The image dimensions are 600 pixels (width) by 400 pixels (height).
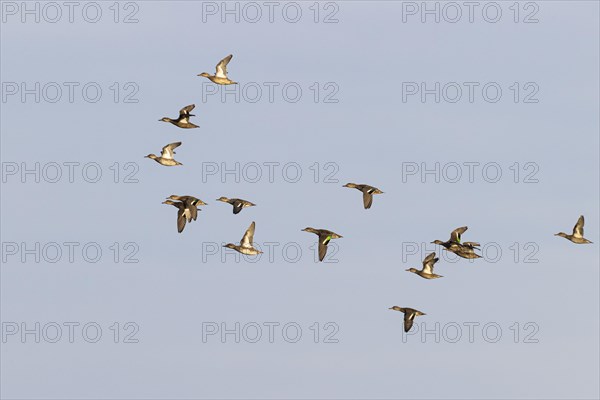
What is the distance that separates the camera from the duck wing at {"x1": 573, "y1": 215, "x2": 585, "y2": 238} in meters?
141

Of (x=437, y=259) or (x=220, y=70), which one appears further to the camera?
(x=437, y=259)

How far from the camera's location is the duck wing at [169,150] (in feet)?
449

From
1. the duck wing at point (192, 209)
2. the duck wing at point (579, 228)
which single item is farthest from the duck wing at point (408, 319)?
the duck wing at point (192, 209)

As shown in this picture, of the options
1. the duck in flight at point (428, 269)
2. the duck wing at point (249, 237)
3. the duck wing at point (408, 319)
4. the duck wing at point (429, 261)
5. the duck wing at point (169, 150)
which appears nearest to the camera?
the duck wing at point (249, 237)

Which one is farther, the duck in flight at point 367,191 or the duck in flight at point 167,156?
the duck in flight at point 167,156

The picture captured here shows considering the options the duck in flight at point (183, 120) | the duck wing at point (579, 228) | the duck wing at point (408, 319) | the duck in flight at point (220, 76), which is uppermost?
the duck in flight at point (220, 76)

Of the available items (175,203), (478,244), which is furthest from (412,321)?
(175,203)

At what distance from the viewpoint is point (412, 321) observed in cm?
13812

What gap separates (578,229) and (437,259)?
8.94 meters

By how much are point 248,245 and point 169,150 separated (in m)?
7.63

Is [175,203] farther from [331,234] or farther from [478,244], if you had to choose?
[478,244]

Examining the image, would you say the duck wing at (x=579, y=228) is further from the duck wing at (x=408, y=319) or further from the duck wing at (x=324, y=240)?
the duck wing at (x=324, y=240)

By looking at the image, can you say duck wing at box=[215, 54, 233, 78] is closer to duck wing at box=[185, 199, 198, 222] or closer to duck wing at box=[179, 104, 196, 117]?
duck wing at box=[179, 104, 196, 117]

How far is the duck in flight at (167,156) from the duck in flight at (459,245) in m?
16.7
